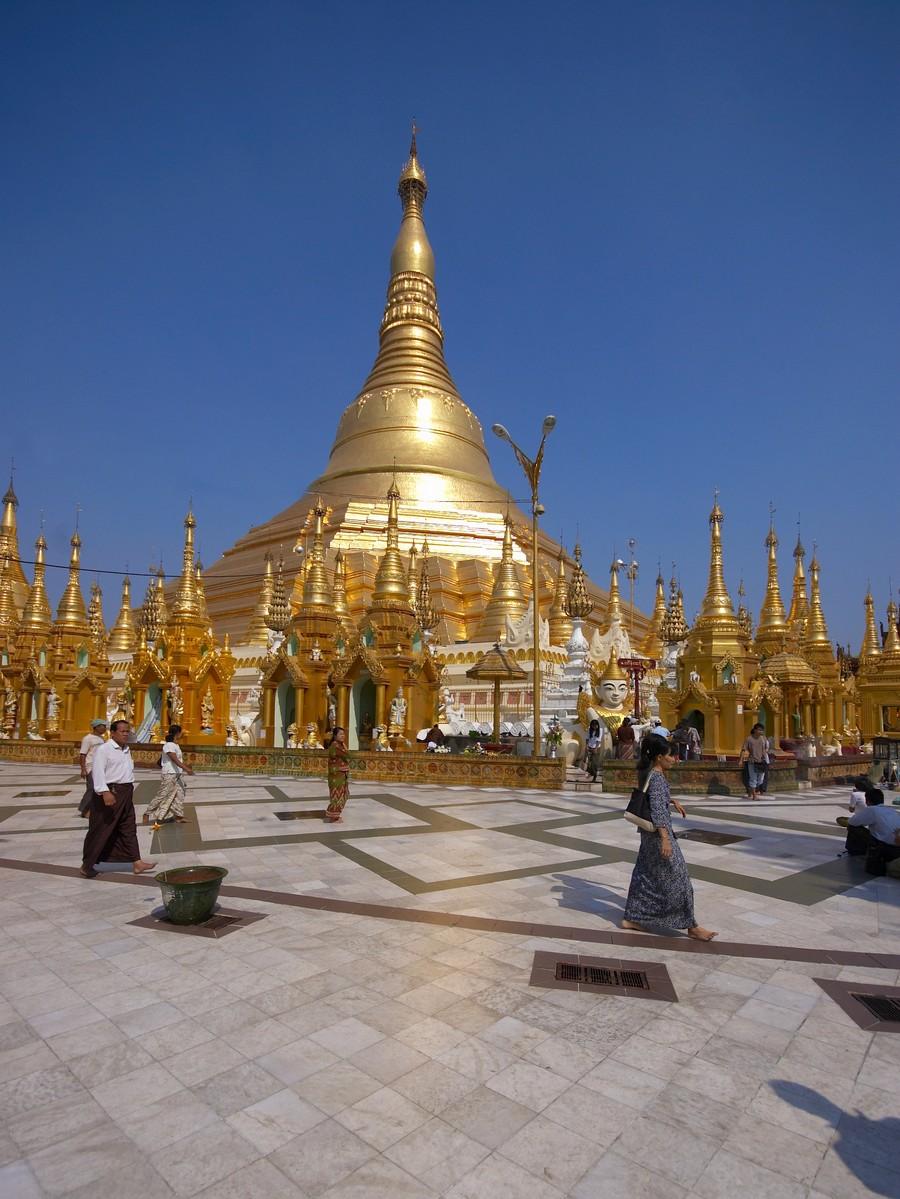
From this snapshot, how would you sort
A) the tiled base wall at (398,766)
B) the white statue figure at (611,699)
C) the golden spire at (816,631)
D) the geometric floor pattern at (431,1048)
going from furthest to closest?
the golden spire at (816,631), the white statue figure at (611,699), the tiled base wall at (398,766), the geometric floor pattern at (431,1048)

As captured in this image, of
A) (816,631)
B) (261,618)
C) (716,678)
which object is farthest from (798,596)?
(261,618)

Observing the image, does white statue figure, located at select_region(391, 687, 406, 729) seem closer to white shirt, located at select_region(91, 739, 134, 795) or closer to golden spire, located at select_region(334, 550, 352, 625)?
golden spire, located at select_region(334, 550, 352, 625)

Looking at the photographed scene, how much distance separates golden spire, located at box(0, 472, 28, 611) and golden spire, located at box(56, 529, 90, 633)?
Answer: 967 cm

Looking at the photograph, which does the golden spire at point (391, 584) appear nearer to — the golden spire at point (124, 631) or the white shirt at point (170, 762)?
the white shirt at point (170, 762)

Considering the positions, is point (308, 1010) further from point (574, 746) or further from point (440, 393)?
point (440, 393)

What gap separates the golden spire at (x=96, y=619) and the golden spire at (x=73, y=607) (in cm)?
55

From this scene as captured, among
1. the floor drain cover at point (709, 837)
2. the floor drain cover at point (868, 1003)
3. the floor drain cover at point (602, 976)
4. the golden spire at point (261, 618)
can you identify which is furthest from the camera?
the golden spire at point (261, 618)

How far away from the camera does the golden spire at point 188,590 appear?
2456 centimetres

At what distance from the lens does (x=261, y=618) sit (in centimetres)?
3644

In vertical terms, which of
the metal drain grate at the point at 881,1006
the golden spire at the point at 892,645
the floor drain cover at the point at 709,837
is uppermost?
the golden spire at the point at 892,645

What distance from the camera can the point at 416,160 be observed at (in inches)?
2147

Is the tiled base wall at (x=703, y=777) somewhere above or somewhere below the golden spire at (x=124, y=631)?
below

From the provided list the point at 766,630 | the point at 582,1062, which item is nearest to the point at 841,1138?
the point at 582,1062

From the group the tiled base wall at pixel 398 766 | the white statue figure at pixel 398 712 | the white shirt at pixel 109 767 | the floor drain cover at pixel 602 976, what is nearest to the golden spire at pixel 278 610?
the white statue figure at pixel 398 712
